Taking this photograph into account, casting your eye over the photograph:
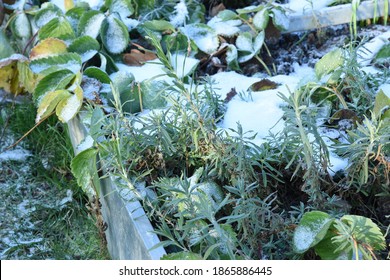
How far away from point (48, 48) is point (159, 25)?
44cm

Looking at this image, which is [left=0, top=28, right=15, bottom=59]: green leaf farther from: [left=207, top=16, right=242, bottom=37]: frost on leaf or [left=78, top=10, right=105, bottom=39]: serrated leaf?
[left=207, top=16, right=242, bottom=37]: frost on leaf

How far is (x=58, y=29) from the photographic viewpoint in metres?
2.91

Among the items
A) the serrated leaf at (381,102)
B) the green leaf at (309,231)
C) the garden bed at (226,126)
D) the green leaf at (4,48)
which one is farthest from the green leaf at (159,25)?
the green leaf at (309,231)

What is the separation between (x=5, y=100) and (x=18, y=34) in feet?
1.10

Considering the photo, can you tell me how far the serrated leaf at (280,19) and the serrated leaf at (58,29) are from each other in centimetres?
78

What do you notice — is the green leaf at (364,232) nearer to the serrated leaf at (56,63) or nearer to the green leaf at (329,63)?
the green leaf at (329,63)

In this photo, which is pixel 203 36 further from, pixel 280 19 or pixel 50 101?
pixel 50 101

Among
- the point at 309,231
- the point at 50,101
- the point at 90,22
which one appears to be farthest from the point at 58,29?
the point at 309,231

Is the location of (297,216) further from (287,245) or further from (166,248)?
(166,248)

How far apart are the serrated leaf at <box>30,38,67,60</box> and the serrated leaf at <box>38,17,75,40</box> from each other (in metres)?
0.10

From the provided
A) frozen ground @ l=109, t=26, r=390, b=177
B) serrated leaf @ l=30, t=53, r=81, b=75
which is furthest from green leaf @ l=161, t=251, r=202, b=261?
serrated leaf @ l=30, t=53, r=81, b=75

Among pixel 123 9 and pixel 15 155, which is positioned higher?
pixel 123 9

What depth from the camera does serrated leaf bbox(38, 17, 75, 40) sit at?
9.50 ft

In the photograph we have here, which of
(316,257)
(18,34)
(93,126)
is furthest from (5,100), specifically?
(316,257)
